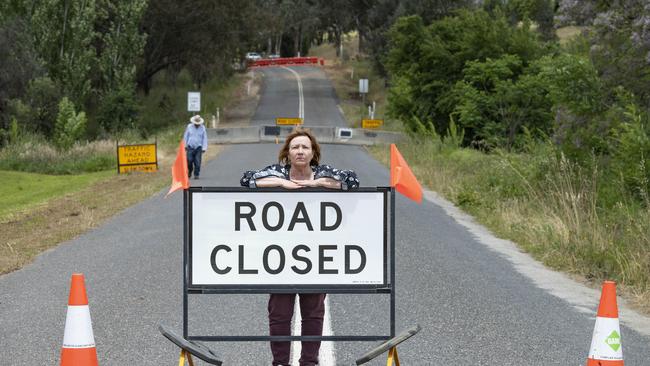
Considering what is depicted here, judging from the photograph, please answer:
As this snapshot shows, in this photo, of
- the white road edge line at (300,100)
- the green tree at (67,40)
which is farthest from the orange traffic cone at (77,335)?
the white road edge line at (300,100)

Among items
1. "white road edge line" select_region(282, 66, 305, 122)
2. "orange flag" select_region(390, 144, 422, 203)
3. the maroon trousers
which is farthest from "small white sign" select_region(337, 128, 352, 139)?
"orange flag" select_region(390, 144, 422, 203)

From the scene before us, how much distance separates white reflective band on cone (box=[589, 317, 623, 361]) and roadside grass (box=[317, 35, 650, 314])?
4.31 metres

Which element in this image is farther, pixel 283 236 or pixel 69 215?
pixel 69 215

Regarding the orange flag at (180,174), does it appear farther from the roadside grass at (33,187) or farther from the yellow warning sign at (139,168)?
the yellow warning sign at (139,168)

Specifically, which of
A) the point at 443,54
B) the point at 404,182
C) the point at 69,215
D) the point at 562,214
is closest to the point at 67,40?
the point at 443,54

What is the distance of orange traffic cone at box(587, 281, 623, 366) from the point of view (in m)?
6.23

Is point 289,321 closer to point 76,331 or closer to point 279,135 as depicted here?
point 76,331

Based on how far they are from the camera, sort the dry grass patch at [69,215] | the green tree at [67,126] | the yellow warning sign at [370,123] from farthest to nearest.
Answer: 1. the yellow warning sign at [370,123]
2. the green tree at [67,126]
3. the dry grass patch at [69,215]

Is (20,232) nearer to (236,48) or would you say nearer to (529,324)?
(529,324)

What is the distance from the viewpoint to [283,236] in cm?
664

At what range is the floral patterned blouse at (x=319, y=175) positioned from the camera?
6.77 metres

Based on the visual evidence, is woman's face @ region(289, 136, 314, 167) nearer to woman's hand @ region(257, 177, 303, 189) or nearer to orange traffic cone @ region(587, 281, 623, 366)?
woman's hand @ region(257, 177, 303, 189)

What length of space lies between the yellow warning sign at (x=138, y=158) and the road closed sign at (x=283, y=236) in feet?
86.6

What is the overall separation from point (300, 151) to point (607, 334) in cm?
223
